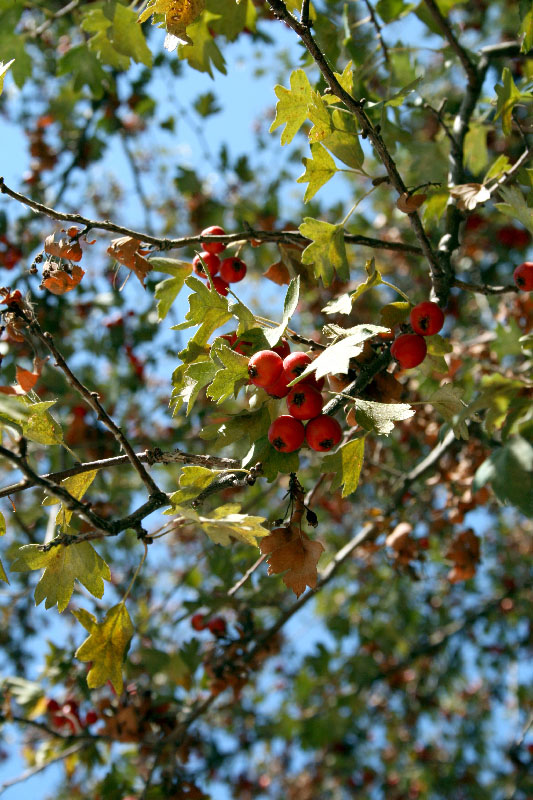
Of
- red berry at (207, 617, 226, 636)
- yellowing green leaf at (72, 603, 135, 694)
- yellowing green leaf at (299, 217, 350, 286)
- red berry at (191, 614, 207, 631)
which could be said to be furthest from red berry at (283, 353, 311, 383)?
red berry at (191, 614, 207, 631)

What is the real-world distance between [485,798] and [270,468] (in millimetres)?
6493

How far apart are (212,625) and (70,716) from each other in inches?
47.4

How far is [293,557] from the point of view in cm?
200

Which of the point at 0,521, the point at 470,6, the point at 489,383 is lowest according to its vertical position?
the point at 489,383

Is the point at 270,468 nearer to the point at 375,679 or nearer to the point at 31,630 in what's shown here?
the point at 375,679

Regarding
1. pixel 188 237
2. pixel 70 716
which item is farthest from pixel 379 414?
pixel 70 716

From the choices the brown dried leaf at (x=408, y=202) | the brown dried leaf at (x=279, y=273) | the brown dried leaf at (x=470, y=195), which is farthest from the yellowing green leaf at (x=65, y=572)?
the brown dried leaf at (x=470, y=195)

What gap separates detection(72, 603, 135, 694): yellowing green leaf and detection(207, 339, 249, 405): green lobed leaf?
0.78 meters

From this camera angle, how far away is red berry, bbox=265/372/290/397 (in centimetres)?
197

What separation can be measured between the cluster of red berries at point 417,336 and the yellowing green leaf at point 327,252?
11.8 inches

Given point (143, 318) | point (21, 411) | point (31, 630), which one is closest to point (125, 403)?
point (143, 318)

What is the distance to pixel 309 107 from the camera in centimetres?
213

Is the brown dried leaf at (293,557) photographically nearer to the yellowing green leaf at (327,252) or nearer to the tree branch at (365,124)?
the yellowing green leaf at (327,252)

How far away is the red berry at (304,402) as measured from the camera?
1.92m
